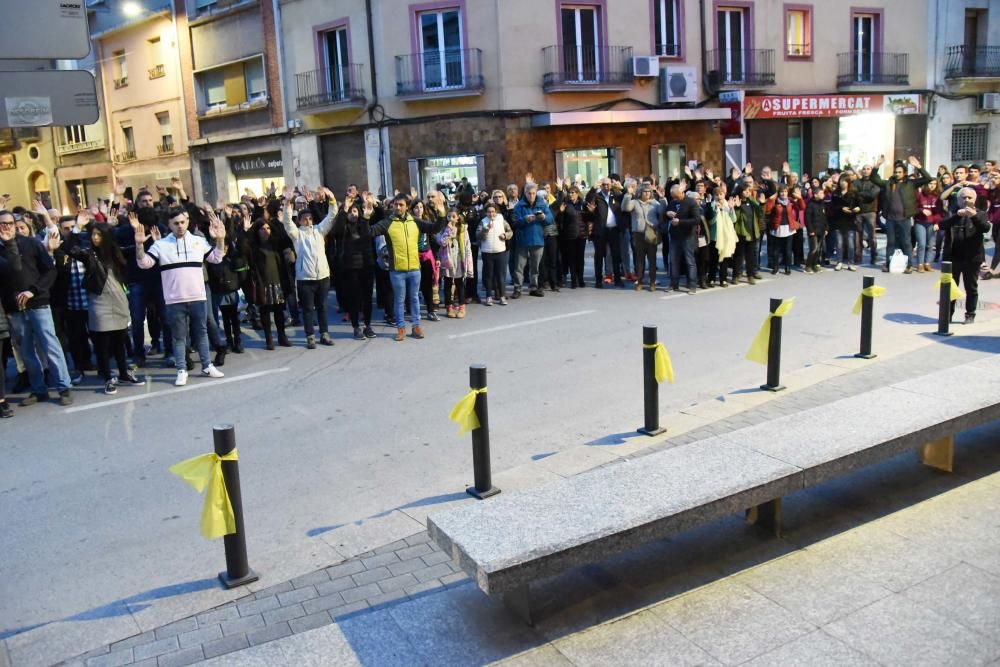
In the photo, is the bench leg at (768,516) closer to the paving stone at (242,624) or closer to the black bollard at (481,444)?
the black bollard at (481,444)

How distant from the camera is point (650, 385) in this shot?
7.14 meters

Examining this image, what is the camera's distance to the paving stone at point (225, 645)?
4336mm

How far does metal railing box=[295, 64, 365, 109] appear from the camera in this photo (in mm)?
24188

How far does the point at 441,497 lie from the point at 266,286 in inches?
225

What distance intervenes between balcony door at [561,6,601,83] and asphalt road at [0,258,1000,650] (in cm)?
1219

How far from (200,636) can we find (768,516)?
3320 mm

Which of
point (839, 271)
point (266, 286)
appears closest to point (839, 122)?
point (839, 271)

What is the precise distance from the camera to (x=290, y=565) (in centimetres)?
528

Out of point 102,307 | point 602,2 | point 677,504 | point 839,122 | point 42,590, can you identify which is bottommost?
point 42,590

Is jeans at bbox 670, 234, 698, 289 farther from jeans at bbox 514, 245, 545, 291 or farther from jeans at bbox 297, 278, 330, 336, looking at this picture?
jeans at bbox 297, 278, 330, 336

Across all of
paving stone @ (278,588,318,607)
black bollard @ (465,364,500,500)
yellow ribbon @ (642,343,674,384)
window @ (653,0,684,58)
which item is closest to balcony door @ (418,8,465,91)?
window @ (653,0,684,58)

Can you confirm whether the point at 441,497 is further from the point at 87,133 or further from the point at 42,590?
the point at 87,133

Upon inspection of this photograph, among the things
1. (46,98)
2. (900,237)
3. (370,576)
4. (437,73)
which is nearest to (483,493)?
(370,576)

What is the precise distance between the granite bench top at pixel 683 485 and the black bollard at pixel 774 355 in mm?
1877
